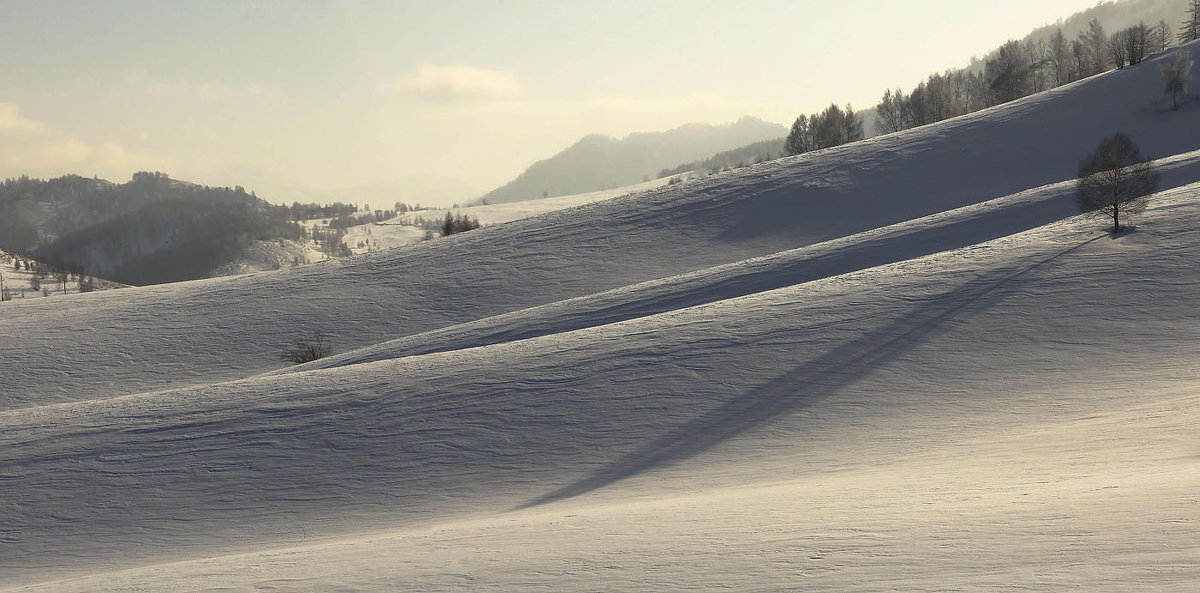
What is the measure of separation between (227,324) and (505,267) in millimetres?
14459

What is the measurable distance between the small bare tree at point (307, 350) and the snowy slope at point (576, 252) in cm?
67

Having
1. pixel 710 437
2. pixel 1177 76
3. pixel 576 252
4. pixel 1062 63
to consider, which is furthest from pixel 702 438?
pixel 1062 63

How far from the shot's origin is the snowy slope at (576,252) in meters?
37.8

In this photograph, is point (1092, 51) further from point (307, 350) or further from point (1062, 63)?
point (307, 350)

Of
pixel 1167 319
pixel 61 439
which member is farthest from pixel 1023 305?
pixel 61 439

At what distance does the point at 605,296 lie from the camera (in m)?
34.0

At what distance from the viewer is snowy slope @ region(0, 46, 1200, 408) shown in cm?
3781

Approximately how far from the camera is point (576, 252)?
153 ft

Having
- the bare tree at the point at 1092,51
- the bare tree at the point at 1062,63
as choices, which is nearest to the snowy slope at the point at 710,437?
the bare tree at the point at 1092,51

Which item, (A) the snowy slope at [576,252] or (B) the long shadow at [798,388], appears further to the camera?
(A) the snowy slope at [576,252]

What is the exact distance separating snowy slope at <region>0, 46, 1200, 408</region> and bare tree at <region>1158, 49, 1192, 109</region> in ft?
2.97

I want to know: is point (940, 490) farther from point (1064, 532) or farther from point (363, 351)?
point (363, 351)

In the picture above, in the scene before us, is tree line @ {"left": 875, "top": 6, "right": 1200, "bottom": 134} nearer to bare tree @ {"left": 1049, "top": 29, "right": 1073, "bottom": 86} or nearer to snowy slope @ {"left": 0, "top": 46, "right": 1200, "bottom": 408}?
bare tree @ {"left": 1049, "top": 29, "right": 1073, "bottom": 86}

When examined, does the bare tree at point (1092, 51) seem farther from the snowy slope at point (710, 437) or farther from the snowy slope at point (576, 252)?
the snowy slope at point (710, 437)
